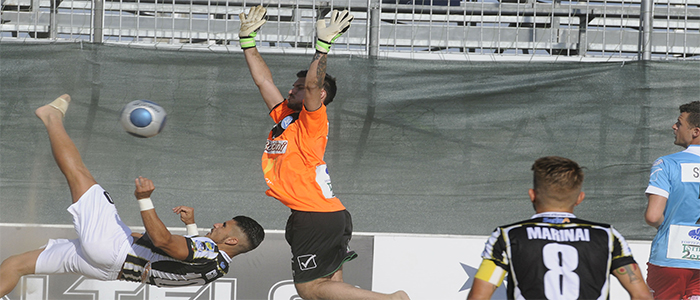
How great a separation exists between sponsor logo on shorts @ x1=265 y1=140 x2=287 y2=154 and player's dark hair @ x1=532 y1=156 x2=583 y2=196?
1.90 m

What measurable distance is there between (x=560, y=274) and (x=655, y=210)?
1.88 meters

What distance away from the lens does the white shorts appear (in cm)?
387

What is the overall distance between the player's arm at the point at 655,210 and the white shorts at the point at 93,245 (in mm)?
3278

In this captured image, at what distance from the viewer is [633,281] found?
2.41 meters

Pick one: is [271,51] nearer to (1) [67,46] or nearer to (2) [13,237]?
(1) [67,46]

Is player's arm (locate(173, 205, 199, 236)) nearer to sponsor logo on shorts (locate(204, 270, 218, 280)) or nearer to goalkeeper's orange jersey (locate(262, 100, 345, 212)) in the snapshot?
sponsor logo on shorts (locate(204, 270, 218, 280))

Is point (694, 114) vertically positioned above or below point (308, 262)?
above

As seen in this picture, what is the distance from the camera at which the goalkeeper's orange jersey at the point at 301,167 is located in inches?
156

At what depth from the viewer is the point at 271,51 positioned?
206 inches

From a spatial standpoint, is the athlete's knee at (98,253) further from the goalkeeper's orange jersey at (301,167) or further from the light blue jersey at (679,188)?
the light blue jersey at (679,188)

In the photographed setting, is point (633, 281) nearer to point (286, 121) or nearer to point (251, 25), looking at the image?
point (286, 121)

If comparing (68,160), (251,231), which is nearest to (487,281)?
(251,231)

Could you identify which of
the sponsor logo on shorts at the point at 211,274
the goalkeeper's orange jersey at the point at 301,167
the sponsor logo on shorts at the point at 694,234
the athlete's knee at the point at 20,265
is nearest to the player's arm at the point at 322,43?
the goalkeeper's orange jersey at the point at 301,167

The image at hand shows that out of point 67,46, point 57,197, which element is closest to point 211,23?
point 67,46
